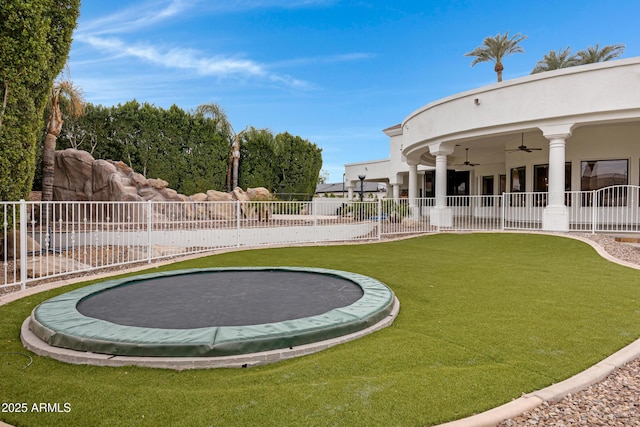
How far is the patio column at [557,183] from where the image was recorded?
36.9ft

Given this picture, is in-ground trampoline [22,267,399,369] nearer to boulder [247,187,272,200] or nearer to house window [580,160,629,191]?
boulder [247,187,272,200]

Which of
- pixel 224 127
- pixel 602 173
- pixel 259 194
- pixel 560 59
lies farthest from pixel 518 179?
pixel 224 127

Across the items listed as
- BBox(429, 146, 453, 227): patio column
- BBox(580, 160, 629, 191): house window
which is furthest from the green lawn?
BBox(580, 160, 629, 191): house window

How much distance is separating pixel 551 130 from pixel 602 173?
11.7ft

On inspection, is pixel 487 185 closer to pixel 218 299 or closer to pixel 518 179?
pixel 518 179

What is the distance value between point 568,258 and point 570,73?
20.0 feet

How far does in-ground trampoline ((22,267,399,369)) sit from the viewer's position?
2.78m

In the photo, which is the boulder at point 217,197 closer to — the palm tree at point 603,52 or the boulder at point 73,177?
the boulder at point 73,177

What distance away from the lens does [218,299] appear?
4.19 meters

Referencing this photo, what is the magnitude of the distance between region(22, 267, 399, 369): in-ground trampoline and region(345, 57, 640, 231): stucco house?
9647 mm

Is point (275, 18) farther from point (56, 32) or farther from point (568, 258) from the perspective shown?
point (568, 258)

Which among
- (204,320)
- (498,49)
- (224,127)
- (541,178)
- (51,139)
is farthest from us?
(224,127)

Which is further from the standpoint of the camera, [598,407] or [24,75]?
[24,75]

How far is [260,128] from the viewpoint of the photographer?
24828mm
